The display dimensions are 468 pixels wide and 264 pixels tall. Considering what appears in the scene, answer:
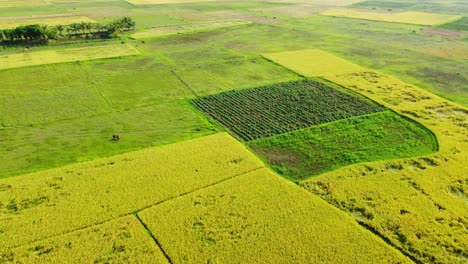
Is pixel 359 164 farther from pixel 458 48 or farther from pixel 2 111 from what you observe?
pixel 458 48

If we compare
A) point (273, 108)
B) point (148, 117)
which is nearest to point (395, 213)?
point (273, 108)

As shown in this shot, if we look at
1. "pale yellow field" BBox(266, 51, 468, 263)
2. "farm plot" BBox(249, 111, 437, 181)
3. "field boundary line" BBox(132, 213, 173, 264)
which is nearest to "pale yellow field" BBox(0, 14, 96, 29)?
"farm plot" BBox(249, 111, 437, 181)

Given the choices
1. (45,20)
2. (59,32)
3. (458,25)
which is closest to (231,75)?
(59,32)

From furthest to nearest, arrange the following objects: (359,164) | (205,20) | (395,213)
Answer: (205,20) < (359,164) < (395,213)

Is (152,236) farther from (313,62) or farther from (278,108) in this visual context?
(313,62)

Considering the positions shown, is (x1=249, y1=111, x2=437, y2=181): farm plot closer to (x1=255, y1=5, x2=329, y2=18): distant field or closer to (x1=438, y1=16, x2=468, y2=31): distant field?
(x1=438, y1=16, x2=468, y2=31): distant field

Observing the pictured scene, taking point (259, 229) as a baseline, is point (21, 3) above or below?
above
